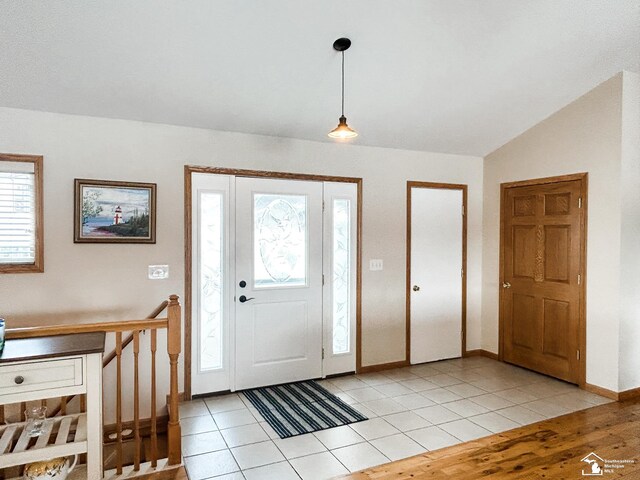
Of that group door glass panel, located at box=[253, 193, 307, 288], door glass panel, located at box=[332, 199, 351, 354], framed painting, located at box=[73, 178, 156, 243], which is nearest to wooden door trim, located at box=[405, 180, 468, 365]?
door glass panel, located at box=[332, 199, 351, 354]

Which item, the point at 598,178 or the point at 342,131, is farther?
the point at 598,178

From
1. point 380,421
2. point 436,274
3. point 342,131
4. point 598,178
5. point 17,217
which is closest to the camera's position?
point 342,131

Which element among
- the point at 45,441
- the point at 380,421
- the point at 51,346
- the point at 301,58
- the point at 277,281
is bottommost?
the point at 380,421

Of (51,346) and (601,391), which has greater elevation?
(51,346)

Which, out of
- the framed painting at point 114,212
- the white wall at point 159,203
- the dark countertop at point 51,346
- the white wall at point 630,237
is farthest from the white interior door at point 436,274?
the dark countertop at point 51,346

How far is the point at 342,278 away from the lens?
179 inches

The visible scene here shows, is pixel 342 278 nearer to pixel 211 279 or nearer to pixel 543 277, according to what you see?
pixel 211 279

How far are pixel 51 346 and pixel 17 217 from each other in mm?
1373

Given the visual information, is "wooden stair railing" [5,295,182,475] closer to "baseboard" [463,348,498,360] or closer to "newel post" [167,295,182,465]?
"newel post" [167,295,182,465]

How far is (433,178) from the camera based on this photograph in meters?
4.96

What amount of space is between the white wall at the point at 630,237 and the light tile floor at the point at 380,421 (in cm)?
49

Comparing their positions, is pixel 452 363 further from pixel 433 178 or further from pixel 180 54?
pixel 180 54

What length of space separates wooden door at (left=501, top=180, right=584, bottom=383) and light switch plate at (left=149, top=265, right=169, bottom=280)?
3.76 meters

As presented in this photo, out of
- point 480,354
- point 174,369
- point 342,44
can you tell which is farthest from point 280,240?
point 480,354
